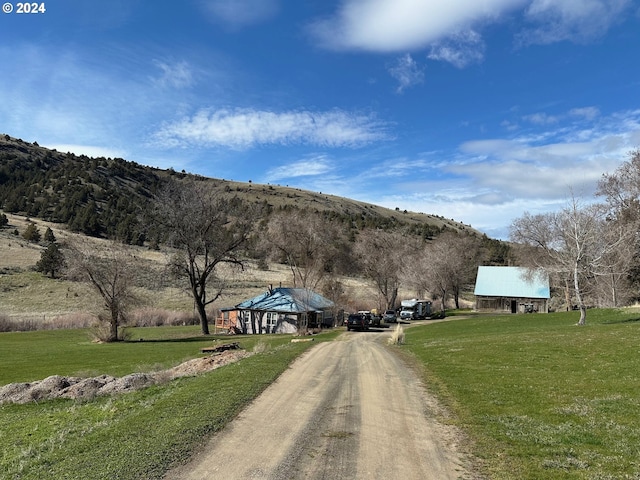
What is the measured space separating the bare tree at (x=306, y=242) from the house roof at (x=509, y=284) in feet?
91.4

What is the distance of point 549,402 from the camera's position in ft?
44.0

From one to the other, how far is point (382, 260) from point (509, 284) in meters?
22.2

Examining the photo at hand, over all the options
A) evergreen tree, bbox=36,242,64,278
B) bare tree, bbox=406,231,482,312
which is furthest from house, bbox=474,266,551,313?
evergreen tree, bbox=36,242,64,278

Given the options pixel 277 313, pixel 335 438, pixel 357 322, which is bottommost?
pixel 357 322

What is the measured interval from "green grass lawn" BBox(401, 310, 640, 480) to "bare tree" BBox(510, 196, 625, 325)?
399 inches

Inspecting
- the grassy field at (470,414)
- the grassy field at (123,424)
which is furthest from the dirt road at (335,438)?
the grassy field at (123,424)

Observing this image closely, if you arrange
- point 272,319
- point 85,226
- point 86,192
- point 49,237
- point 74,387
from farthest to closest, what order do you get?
point 86,192 < point 85,226 < point 49,237 < point 272,319 < point 74,387

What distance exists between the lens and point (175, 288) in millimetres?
82688

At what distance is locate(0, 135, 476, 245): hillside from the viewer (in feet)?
365

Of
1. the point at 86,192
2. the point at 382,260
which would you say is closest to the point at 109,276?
the point at 382,260

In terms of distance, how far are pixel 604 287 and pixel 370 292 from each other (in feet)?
132

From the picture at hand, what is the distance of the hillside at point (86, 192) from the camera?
111375mm

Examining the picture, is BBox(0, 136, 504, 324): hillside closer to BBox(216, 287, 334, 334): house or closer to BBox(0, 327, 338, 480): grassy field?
BBox(216, 287, 334, 334): house

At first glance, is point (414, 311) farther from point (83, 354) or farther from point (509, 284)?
point (83, 354)
